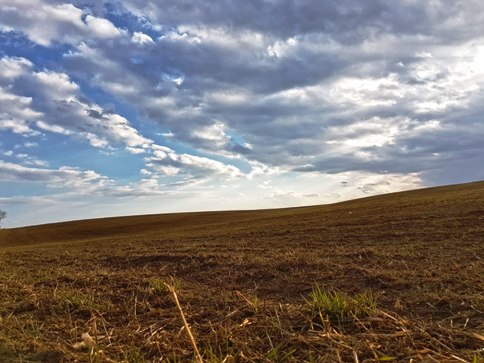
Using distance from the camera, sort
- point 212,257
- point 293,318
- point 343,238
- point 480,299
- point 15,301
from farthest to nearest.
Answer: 1. point 343,238
2. point 212,257
3. point 15,301
4. point 480,299
5. point 293,318

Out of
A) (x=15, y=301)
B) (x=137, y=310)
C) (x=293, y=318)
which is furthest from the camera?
(x=15, y=301)

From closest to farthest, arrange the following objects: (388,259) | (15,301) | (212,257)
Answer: (15,301) < (388,259) < (212,257)

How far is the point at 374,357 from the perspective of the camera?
11.8 feet

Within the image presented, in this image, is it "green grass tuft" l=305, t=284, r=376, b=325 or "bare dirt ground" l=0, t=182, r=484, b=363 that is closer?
"bare dirt ground" l=0, t=182, r=484, b=363

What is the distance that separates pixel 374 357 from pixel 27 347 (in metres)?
3.42

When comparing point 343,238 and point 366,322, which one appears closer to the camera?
point 366,322

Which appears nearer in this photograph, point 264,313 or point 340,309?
point 340,309

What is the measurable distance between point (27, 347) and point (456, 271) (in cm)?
709

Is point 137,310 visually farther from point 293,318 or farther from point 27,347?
point 293,318

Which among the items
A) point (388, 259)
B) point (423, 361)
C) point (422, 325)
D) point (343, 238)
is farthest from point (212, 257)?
point (423, 361)

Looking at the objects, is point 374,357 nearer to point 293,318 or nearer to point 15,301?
point 293,318

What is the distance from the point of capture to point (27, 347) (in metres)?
4.64

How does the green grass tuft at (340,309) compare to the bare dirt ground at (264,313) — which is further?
the green grass tuft at (340,309)

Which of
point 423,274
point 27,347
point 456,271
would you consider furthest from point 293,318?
point 456,271
